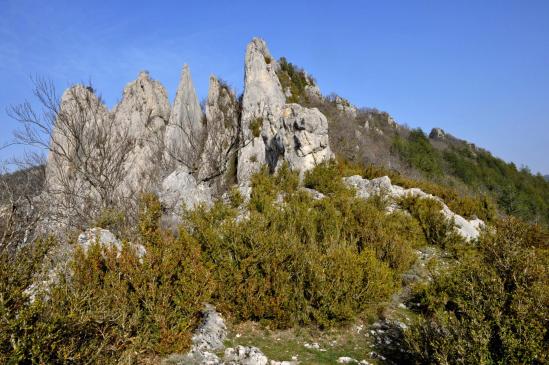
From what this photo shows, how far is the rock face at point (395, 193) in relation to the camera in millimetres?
12812

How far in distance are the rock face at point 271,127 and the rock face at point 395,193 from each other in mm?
2231

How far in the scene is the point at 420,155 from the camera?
5209cm

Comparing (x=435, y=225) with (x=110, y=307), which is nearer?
(x=110, y=307)

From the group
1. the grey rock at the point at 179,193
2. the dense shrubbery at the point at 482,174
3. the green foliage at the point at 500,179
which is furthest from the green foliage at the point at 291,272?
the green foliage at the point at 500,179

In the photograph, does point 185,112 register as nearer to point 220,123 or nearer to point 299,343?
point 220,123

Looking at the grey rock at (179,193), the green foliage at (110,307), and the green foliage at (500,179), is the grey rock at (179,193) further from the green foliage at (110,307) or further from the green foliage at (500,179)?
the green foliage at (500,179)

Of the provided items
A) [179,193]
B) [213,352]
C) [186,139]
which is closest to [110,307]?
[213,352]

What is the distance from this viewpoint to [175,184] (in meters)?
13.6

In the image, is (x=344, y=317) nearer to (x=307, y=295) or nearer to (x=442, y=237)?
(x=307, y=295)

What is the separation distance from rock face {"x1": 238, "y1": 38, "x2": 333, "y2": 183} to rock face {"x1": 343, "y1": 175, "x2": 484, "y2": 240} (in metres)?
2.23

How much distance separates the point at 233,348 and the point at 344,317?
213 cm

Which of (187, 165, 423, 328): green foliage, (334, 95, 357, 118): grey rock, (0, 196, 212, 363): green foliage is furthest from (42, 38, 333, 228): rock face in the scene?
(334, 95, 357, 118): grey rock

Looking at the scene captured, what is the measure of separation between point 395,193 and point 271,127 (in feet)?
37.1

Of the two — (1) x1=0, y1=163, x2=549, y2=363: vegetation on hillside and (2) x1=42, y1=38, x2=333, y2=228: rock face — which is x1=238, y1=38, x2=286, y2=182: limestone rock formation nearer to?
(2) x1=42, y1=38, x2=333, y2=228: rock face
